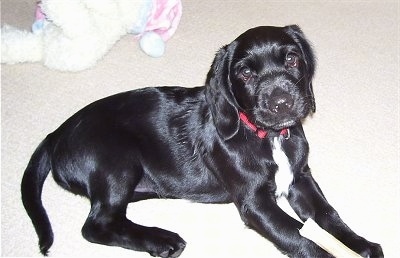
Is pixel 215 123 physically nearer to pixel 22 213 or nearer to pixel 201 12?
pixel 22 213

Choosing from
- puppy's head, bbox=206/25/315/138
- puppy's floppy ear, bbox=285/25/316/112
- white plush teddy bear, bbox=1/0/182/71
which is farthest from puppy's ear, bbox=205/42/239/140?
white plush teddy bear, bbox=1/0/182/71

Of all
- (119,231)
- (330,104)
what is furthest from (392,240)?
(119,231)

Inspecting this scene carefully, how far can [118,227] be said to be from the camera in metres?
1.87

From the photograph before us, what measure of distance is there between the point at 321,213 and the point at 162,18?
1.35 m

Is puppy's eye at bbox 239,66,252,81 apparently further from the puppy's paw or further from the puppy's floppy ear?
the puppy's paw

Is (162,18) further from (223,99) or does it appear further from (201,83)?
(223,99)

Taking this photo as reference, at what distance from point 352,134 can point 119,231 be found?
1086 millimetres

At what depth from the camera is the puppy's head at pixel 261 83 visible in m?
1.69

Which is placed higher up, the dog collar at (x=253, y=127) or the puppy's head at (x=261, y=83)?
the puppy's head at (x=261, y=83)

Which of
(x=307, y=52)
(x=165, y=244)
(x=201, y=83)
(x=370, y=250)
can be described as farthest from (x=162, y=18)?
(x=370, y=250)

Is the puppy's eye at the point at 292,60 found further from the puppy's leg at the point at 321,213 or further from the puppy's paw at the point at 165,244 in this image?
the puppy's paw at the point at 165,244

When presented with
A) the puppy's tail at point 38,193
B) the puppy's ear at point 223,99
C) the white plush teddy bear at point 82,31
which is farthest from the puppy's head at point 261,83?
the white plush teddy bear at point 82,31

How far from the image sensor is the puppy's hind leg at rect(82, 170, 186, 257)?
6.02 ft

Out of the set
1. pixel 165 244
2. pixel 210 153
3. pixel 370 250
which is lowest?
pixel 165 244
